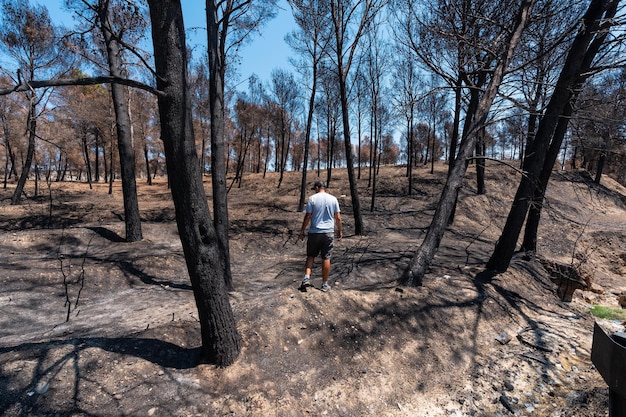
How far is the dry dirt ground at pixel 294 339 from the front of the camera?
3.23 meters

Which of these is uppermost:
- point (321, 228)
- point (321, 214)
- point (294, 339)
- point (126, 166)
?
point (126, 166)

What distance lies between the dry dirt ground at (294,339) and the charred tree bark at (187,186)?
366 millimetres

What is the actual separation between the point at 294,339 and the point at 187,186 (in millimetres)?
2362

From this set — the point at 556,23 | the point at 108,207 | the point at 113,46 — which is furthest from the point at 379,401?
the point at 108,207

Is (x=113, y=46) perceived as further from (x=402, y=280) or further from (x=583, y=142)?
(x=583, y=142)

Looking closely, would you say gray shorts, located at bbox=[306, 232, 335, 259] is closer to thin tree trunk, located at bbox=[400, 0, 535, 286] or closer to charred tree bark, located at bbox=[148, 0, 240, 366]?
thin tree trunk, located at bbox=[400, 0, 535, 286]

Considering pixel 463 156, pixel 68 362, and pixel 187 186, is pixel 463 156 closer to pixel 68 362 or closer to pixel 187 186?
pixel 187 186

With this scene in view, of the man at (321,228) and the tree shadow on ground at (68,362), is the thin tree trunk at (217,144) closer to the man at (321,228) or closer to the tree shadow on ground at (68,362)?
the man at (321,228)

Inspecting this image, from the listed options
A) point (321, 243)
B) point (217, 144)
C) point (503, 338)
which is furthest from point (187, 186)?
point (503, 338)

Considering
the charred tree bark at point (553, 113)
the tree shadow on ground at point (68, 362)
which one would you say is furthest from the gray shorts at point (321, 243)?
the charred tree bark at point (553, 113)

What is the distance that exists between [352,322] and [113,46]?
9.63 metres

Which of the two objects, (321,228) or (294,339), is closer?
(294,339)

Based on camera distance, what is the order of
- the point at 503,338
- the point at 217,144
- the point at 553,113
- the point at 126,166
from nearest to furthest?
the point at 503,338 < the point at 217,144 < the point at 553,113 < the point at 126,166

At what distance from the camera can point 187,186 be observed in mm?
3252
